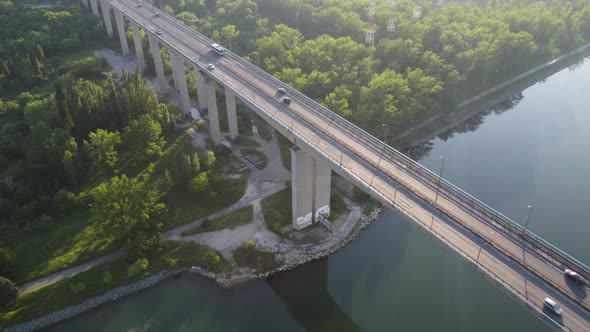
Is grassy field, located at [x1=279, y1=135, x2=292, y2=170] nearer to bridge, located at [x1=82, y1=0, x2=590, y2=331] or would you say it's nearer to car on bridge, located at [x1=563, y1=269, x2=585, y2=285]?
bridge, located at [x1=82, y1=0, x2=590, y2=331]

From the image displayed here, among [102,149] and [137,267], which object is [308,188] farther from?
[102,149]

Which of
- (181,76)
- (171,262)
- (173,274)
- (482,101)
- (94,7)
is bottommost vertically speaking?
(173,274)

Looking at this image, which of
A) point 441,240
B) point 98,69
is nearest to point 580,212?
point 441,240

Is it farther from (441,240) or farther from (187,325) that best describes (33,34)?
(441,240)


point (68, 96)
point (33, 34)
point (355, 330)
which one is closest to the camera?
point (355, 330)

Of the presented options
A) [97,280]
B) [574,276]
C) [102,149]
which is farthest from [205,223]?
[574,276]

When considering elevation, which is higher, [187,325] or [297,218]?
[297,218]

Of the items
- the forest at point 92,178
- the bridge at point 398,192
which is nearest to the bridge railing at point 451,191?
the bridge at point 398,192

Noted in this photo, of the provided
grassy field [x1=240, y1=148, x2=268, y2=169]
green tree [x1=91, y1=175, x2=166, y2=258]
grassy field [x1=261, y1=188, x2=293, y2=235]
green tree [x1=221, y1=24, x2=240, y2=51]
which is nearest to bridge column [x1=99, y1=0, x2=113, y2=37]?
green tree [x1=221, y1=24, x2=240, y2=51]
